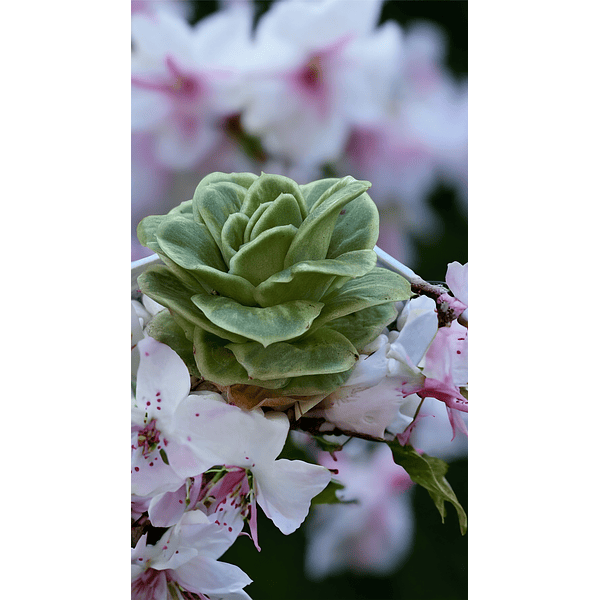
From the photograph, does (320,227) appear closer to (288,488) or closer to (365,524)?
(288,488)

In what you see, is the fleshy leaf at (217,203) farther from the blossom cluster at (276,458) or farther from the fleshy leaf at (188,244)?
the blossom cluster at (276,458)

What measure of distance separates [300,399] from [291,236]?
0.80 feet

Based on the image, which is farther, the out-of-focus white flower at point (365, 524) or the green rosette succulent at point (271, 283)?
the out-of-focus white flower at point (365, 524)

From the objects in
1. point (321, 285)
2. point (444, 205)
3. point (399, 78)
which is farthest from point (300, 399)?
point (399, 78)

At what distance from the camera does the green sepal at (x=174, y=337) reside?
109 centimetres

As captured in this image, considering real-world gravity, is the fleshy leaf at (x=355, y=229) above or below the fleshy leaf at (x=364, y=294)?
above

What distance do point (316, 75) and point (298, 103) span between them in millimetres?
51

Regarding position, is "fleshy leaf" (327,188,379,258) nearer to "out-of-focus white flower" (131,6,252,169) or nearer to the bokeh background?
the bokeh background

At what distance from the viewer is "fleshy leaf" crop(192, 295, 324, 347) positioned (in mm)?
967

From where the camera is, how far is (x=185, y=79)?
116 cm

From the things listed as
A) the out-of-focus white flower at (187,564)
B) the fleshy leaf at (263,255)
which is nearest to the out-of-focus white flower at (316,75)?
the fleshy leaf at (263,255)

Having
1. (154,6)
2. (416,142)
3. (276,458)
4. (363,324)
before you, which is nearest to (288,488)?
(276,458)

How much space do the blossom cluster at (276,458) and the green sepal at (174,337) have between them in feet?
0.05

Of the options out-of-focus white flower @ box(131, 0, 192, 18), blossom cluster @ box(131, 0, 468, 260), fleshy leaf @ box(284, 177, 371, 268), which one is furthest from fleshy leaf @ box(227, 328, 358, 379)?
out-of-focus white flower @ box(131, 0, 192, 18)
